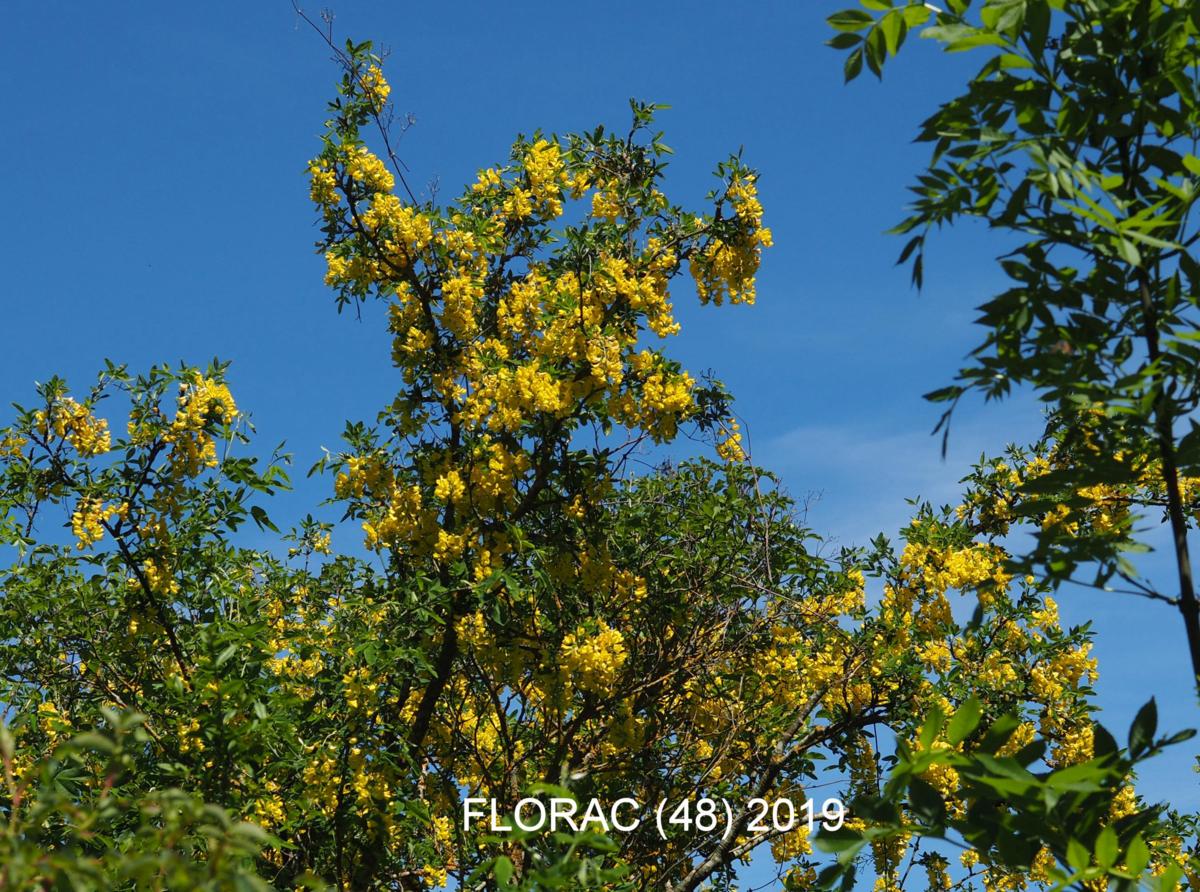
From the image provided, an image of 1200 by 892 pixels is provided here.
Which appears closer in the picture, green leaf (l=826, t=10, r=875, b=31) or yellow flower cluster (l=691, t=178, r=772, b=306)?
green leaf (l=826, t=10, r=875, b=31)

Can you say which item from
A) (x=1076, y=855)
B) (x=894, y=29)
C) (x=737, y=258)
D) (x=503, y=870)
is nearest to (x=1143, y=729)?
(x=1076, y=855)

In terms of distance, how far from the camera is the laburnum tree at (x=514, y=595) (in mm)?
6059

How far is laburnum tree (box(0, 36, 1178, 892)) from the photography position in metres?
6.06

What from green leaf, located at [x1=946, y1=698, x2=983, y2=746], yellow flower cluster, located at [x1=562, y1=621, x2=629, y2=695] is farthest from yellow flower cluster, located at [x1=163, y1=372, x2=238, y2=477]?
green leaf, located at [x1=946, y1=698, x2=983, y2=746]

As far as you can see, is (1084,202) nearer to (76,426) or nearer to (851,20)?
(851,20)

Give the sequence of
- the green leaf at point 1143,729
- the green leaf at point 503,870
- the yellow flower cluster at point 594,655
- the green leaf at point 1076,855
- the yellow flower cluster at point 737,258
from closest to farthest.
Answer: the green leaf at point 1076,855
the green leaf at point 1143,729
the green leaf at point 503,870
the yellow flower cluster at point 594,655
the yellow flower cluster at point 737,258

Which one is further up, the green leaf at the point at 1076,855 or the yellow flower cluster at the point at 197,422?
the yellow flower cluster at the point at 197,422

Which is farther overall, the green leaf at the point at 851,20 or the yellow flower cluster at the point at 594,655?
→ the yellow flower cluster at the point at 594,655

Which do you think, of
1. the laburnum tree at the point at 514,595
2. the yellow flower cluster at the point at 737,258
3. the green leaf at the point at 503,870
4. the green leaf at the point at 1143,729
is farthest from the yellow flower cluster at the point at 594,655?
the green leaf at the point at 1143,729

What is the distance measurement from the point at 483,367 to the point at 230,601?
1866 mm

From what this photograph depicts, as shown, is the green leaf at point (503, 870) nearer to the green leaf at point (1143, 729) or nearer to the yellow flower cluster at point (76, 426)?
the green leaf at point (1143, 729)

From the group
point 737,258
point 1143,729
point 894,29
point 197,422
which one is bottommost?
point 1143,729

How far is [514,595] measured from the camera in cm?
578

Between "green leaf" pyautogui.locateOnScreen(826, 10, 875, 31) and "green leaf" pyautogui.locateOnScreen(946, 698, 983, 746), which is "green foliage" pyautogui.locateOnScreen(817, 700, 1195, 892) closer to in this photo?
"green leaf" pyautogui.locateOnScreen(946, 698, 983, 746)
